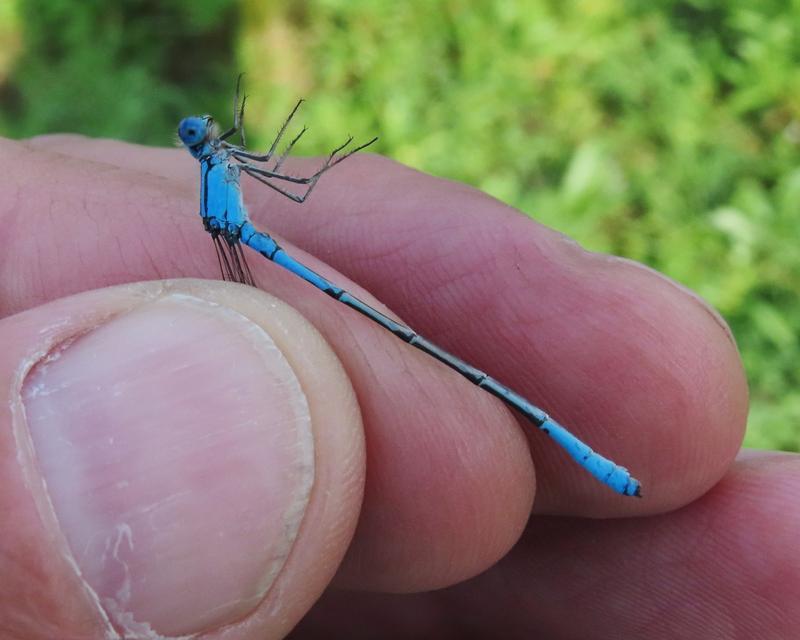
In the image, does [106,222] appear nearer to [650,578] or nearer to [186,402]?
[186,402]

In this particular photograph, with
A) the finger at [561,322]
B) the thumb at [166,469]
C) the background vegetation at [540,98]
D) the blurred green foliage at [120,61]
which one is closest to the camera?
the thumb at [166,469]

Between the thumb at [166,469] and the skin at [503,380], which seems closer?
the thumb at [166,469]

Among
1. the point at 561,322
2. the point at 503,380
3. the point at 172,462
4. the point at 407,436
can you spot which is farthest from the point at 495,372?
the point at 172,462

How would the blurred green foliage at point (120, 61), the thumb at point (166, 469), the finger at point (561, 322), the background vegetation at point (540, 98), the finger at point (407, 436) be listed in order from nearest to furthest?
the thumb at point (166, 469), the finger at point (407, 436), the finger at point (561, 322), the background vegetation at point (540, 98), the blurred green foliage at point (120, 61)

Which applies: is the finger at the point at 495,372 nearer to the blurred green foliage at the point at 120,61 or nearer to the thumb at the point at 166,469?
the thumb at the point at 166,469

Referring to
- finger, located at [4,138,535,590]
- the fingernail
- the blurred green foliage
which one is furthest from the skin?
the blurred green foliage

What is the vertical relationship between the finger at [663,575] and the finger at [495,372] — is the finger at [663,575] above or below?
below

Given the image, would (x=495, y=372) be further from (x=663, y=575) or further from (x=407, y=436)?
(x=663, y=575)

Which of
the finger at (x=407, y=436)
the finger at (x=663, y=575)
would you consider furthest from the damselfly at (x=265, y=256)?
the finger at (x=663, y=575)
